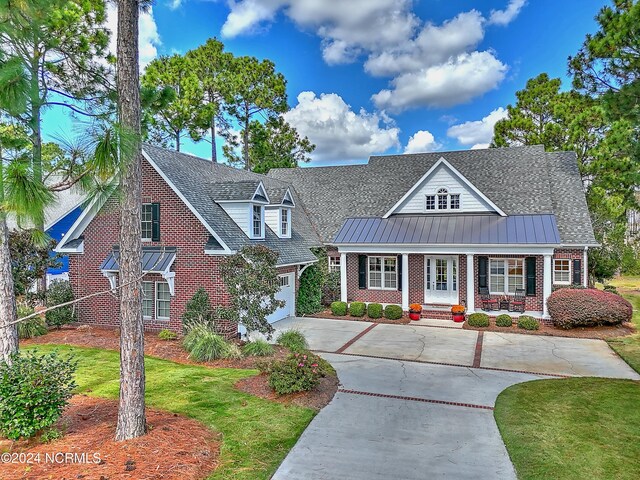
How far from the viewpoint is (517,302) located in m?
18.5

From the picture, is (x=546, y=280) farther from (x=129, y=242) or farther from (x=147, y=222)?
(x=129, y=242)

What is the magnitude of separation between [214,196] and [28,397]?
1179 centimetres

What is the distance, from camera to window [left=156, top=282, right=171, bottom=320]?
15438 millimetres

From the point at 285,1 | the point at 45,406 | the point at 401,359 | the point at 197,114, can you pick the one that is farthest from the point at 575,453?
the point at 197,114

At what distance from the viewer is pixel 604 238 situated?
24.0 meters

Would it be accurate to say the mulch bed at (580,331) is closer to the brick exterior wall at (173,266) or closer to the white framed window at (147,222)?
the brick exterior wall at (173,266)

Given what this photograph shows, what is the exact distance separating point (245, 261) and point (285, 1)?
9.72 metres

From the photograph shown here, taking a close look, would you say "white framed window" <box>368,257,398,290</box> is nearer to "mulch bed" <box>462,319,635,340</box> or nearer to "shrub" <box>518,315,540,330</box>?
"mulch bed" <box>462,319,635,340</box>

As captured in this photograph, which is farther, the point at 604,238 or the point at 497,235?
the point at 604,238

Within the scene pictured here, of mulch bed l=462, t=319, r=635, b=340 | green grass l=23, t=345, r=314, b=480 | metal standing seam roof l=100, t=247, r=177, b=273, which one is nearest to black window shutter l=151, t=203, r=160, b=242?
metal standing seam roof l=100, t=247, r=177, b=273

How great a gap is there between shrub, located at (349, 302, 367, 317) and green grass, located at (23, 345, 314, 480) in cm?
972

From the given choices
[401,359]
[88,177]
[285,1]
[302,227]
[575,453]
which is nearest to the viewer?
[88,177]

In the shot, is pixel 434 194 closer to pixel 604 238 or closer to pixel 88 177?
pixel 604 238

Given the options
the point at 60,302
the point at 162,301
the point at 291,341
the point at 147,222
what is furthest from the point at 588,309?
the point at 60,302
